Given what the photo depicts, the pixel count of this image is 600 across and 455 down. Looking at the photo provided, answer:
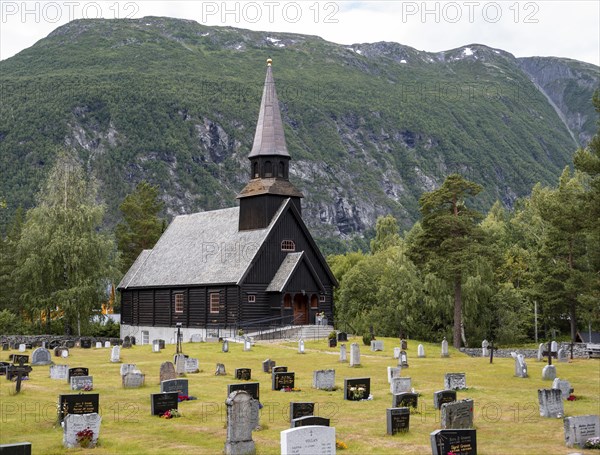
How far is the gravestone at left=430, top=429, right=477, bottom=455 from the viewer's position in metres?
15.7

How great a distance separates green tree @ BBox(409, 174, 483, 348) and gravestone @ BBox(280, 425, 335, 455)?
3403 cm

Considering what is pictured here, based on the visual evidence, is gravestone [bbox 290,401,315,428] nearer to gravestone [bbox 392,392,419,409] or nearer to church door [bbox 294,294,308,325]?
gravestone [bbox 392,392,419,409]

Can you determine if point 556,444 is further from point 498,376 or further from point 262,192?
point 262,192

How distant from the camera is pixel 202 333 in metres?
54.9

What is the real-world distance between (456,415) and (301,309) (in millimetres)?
37044

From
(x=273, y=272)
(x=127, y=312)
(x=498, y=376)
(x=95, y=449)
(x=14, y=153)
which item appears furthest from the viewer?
(x=14, y=153)

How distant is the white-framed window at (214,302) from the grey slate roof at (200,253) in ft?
3.27

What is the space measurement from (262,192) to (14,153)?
152228mm

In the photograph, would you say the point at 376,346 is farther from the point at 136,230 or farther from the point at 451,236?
the point at 136,230

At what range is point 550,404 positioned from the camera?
21.5 metres

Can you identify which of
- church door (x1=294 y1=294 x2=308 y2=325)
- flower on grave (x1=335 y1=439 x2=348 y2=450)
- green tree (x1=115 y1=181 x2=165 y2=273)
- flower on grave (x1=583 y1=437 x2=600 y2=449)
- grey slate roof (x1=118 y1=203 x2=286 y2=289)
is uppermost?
green tree (x1=115 y1=181 x2=165 y2=273)

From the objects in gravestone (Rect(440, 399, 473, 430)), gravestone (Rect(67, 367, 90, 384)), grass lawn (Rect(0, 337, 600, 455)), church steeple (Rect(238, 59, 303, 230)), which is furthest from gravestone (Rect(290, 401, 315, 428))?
church steeple (Rect(238, 59, 303, 230))

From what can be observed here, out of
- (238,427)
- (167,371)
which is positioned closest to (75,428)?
(238,427)

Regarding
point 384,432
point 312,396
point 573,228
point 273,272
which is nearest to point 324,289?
point 273,272
